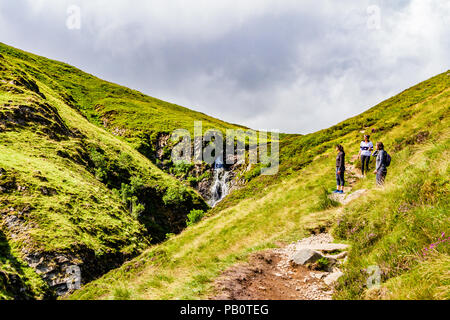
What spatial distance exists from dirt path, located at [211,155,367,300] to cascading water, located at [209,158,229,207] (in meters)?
48.8

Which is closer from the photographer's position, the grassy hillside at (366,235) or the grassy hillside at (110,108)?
the grassy hillside at (366,235)

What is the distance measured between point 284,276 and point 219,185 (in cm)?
5384

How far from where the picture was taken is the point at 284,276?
7707 millimetres

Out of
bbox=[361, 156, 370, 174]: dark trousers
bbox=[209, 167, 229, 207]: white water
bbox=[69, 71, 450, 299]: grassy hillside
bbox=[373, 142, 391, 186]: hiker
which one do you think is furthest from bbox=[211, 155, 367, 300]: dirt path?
bbox=[209, 167, 229, 207]: white water

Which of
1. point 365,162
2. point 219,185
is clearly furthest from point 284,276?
point 219,185

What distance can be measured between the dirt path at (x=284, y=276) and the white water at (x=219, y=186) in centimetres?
4931

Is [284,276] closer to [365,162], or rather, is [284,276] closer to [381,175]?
[381,175]

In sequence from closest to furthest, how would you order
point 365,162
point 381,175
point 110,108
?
point 381,175, point 365,162, point 110,108

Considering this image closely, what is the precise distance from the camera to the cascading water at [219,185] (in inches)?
2337

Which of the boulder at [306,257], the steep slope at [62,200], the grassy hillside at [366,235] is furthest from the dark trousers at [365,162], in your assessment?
the steep slope at [62,200]

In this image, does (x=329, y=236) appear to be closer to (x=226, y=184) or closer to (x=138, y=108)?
(x=226, y=184)

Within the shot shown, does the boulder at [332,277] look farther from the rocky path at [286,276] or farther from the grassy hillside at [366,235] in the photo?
the grassy hillside at [366,235]

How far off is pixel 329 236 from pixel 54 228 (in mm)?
23822
